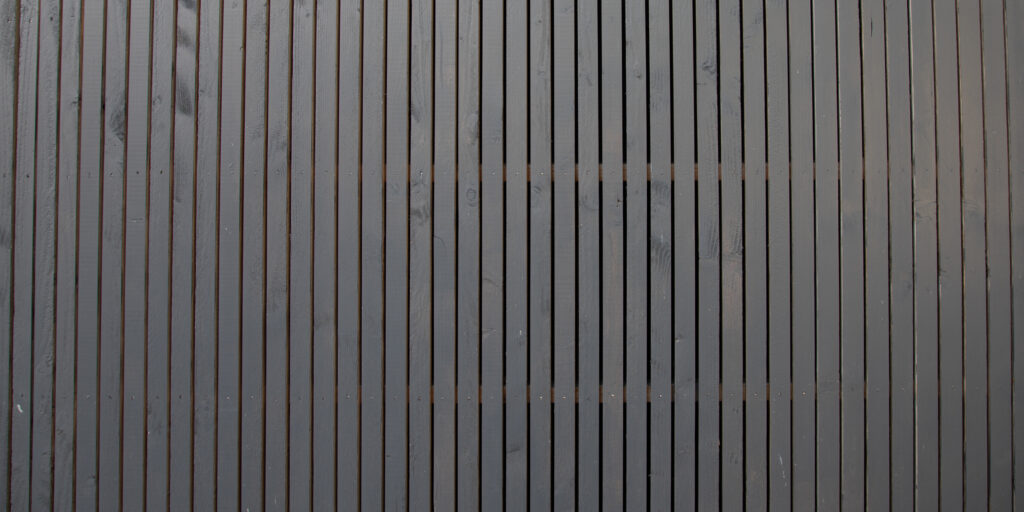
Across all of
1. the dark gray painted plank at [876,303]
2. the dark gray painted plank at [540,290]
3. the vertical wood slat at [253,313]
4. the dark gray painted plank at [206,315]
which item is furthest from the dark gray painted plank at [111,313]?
the dark gray painted plank at [876,303]

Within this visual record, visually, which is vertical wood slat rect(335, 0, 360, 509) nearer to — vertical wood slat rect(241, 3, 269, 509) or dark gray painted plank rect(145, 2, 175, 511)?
vertical wood slat rect(241, 3, 269, 509)

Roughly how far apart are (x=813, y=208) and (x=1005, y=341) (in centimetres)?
92

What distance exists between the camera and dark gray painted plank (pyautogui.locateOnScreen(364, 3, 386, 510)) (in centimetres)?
235

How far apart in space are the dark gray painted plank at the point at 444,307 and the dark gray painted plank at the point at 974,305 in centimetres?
200

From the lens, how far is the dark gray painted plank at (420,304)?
236 centimetres

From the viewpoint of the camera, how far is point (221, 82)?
2.39m

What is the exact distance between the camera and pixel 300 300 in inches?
92.7

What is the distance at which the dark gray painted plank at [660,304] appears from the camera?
237 centimetres

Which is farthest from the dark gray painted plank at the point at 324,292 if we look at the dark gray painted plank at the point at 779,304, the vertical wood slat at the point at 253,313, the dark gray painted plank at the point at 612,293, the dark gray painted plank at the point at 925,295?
the dark gray painted plank at the point at 925,295

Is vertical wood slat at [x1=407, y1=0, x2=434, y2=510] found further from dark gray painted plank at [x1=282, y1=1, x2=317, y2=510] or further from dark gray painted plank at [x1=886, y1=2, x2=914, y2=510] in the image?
dark gray painted plank at [x1=886, y1=2, x2=914, y2=510]

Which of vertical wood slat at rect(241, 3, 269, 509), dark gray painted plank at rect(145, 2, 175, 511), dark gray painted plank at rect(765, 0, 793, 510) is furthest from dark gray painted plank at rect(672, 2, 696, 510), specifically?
dark gray painted plank at rect(145, 2, 175, 511)

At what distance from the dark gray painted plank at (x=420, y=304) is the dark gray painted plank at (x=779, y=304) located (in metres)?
1.33

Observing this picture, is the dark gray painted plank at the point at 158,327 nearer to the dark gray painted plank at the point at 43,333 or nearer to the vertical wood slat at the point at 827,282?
the dark gray painted plank at the point at 43,333

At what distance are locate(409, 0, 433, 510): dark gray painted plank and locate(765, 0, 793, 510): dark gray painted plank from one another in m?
1.33
